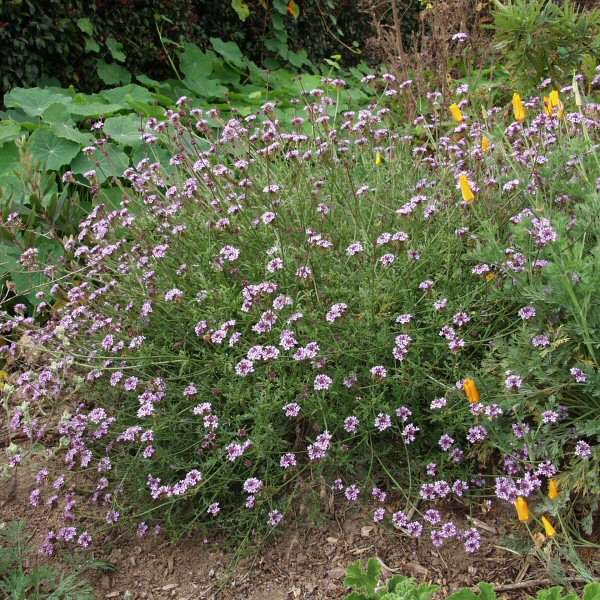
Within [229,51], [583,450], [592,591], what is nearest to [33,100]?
[229,51]

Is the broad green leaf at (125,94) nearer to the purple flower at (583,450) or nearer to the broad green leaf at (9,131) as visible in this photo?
the broad green leaf at (9,131)

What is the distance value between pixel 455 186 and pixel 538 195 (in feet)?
1.68

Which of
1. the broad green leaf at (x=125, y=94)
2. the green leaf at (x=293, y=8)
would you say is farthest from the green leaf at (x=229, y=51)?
the broad green leaf at (x=125, y=94)

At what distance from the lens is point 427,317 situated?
2332 millimetres

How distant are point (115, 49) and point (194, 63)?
2.41 feet

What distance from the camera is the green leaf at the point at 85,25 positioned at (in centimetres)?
550

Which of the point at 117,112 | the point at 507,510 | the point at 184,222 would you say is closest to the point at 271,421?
the point at 507,510

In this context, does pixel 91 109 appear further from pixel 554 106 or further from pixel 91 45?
pixel 554 106

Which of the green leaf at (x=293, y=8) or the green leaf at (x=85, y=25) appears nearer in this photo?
the green leaf at (x=85, y=25)

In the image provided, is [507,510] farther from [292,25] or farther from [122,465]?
[292,25]

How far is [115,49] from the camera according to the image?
5887mm

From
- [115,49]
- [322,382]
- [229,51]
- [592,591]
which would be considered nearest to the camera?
[592,591]

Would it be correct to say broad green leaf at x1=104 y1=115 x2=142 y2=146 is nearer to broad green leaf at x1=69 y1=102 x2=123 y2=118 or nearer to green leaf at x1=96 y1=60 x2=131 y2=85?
broad green leaf at x1=69 y1=102 x2=123 y2=118

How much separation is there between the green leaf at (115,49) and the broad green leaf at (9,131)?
1627 millimetres
